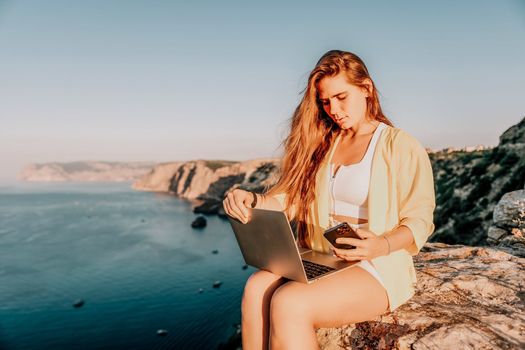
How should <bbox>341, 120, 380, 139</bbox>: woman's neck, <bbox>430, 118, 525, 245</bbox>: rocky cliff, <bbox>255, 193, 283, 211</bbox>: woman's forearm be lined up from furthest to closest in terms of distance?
<bbox>430, 118, 525, 245</bbox>: rocky cliff
<bbox>255, 193, 283, 211</bbox>: woman's forearm
<bbox>341, 120, 380, 139</bbox>: woman's neck

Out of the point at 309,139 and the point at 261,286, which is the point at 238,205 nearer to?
the point at 261,286

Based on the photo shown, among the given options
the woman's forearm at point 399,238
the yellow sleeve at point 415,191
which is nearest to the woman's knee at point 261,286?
the woman's forearm at point 399,238

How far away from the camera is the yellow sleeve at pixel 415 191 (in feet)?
8.05

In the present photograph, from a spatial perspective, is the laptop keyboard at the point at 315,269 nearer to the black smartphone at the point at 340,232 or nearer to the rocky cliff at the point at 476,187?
the black smartphone at the point at 340,232

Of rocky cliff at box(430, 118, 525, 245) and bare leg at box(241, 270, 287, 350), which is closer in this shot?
bare leg at box(241, 270, 287, 350)

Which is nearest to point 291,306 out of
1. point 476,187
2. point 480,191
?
point 480,191

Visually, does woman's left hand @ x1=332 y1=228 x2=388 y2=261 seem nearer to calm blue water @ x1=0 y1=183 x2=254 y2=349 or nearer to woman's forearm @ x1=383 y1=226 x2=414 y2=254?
woman's forearm @ x1=383 y1=226 x2=414 y2=254

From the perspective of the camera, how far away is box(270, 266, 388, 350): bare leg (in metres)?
2.19

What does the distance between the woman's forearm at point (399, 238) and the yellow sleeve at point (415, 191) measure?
3cm

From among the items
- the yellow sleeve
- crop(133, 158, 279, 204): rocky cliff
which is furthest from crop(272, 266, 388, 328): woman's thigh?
crop(133, 158, 279, 204): rocky cliff

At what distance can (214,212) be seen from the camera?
9169cm

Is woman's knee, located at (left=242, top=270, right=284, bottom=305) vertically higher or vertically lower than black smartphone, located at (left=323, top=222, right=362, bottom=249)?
lower

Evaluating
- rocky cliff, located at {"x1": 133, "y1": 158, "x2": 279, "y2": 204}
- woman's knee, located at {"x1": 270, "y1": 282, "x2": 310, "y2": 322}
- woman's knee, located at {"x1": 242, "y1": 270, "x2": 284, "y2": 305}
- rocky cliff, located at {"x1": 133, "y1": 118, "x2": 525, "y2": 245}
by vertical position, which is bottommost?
rocky cliff, located at {"x1": 133, "y1": 158, "x2": 279, "y2": 204}

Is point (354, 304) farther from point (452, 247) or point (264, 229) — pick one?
point (452, 247)
